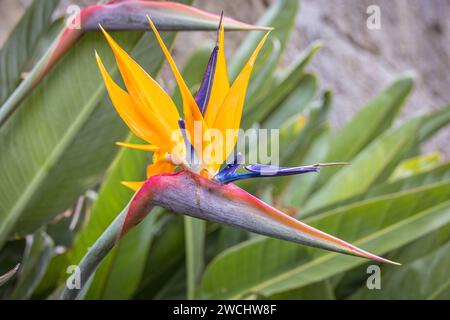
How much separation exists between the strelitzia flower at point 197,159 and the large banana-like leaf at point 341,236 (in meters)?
0.36

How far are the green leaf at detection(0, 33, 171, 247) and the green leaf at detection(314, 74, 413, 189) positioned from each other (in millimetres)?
667

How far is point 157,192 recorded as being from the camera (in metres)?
→ 0.33

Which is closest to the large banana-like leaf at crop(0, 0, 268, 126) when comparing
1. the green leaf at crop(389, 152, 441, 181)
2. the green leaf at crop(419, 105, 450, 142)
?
the green leaf at crop(419, 105, 450, 142)

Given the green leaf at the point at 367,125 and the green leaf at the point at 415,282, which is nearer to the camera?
the green leaf at the point at 415,282

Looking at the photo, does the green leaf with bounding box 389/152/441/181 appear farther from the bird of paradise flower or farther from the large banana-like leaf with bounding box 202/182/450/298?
the bird of paradise flower

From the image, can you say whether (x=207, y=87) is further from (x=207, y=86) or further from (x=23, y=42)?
(x=23, y=42)

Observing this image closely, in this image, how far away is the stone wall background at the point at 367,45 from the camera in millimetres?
2424

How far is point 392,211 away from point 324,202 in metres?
0.33

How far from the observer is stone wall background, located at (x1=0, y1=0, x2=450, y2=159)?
2424 mm

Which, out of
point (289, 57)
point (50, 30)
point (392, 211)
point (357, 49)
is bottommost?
point (392, 211)

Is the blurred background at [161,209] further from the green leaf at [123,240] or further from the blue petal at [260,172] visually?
the blue petal at [260,172]

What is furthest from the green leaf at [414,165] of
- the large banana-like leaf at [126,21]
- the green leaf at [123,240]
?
the large banana-like leaf at [126,21]
